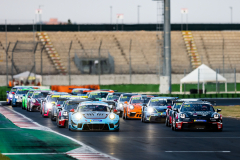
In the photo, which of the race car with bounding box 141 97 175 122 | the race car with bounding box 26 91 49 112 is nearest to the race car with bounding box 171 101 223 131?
the race car with bounding box 141 97 175 122

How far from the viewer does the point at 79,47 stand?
78562mm

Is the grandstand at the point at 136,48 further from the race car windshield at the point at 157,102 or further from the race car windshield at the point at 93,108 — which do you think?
the race car windshield at the point at 93,108

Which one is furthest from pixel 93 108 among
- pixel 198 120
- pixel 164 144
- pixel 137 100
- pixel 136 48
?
pixel 136 48

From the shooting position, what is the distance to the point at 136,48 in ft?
259

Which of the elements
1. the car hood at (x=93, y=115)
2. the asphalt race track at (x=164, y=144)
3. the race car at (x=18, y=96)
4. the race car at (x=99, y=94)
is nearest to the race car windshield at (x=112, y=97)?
the race car at (x=99, y=94)

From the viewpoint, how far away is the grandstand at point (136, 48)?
72.9m

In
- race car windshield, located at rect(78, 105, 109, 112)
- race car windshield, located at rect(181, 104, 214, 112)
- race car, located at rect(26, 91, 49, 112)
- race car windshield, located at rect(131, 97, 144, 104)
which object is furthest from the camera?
race car, located at rect(26, 91, 49, 112)

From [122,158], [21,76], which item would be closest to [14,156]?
[122,158]

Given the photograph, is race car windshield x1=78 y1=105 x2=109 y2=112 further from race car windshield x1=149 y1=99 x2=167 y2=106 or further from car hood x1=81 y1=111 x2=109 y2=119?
race car windshield x1=149 y1=99 x2=167 y2=106

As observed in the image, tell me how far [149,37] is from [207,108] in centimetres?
6224

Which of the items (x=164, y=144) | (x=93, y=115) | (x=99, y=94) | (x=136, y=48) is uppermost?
(x=136, y=48)

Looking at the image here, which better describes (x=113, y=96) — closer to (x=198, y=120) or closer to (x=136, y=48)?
(x=198, y=120)

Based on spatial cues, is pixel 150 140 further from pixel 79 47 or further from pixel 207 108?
pixel 79 47

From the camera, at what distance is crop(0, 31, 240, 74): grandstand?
7293 cm
